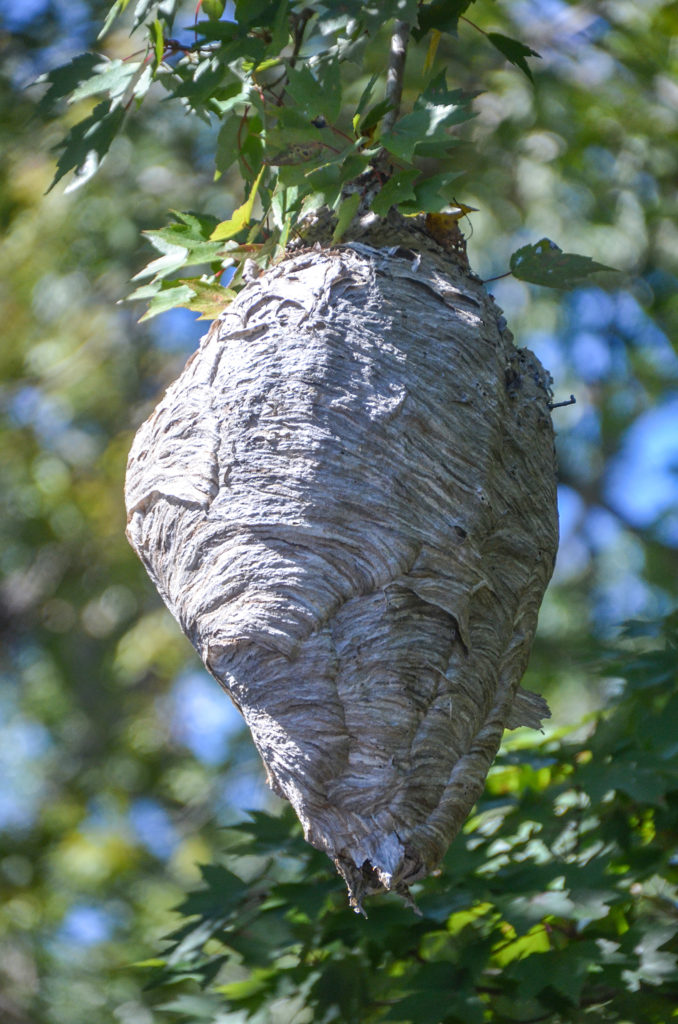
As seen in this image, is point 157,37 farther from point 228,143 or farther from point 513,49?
point 513,49

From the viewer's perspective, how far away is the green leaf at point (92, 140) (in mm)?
1573

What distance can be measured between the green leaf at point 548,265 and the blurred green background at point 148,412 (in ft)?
7.64

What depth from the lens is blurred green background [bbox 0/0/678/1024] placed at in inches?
166

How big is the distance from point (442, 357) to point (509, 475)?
0.62 feet

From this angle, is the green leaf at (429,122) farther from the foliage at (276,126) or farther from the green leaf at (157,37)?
the green leaf at (157,37)

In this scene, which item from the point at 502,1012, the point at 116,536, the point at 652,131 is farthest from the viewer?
the point at 116,536

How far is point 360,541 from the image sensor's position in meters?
Answer: 1.29

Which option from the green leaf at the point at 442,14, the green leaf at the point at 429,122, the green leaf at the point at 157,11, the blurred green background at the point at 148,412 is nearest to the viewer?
the green leaf at the point at 429,122

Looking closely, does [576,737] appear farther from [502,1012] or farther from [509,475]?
[509,475]

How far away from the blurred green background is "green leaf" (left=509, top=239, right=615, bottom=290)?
233 cm

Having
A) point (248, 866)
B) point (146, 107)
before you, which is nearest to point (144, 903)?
point (248, 866)

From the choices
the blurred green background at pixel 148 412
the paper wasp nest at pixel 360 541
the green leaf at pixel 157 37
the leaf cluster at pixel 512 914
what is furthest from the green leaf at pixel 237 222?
the blurred green background at pixel 148 412

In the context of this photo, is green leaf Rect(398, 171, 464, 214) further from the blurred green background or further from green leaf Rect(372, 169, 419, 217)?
the blurred green background

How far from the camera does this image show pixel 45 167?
4.89 meters
